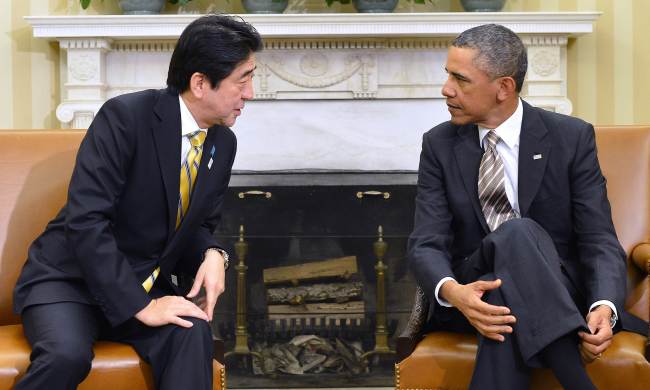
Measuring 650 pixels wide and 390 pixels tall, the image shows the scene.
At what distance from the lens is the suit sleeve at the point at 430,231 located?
2.39 metres

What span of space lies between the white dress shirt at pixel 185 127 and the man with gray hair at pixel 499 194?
2.05 ft

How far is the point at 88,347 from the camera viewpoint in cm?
213

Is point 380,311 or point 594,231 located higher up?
point 594,231

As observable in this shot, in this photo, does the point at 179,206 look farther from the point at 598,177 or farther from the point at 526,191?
the point at 598,177

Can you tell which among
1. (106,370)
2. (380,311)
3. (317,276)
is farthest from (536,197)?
(317,276)

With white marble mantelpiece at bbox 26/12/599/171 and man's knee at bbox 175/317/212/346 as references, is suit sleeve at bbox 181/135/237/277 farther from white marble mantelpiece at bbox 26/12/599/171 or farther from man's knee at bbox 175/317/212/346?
white marble mantelpiece at bbox 26/12/599/171

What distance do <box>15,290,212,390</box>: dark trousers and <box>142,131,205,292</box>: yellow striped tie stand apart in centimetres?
20

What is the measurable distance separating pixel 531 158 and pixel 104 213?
3.56ft

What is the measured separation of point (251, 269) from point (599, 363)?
1.95 metres

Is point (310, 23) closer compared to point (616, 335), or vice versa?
point (616, 335)

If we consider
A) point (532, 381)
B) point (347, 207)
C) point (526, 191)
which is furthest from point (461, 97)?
point (347, 207)

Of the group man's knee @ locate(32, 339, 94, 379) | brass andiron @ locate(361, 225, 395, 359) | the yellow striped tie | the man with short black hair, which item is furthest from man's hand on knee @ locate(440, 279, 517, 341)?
brass andiron @ locate(361, 225, 395, 359)

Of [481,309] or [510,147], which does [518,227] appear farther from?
[510,147]

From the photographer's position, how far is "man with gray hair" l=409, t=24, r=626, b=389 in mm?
2342
